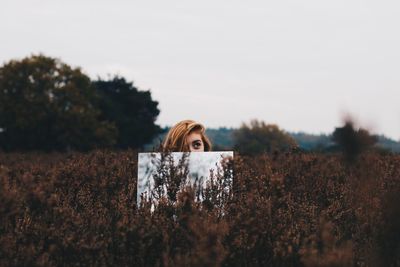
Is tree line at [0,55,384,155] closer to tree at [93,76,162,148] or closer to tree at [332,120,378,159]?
tree at [93,76,162,148]

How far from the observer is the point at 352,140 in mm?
4051

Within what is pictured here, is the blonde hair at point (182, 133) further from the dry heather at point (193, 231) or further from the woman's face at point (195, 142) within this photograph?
the dry heather at point (193, 231)

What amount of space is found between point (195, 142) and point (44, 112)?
53884mm

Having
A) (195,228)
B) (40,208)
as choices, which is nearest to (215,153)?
(195,228)

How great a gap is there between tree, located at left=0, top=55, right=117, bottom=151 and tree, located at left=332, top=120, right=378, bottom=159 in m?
53.6

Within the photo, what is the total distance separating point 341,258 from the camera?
3.46m

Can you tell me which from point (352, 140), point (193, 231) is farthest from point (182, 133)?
point (352, 140)

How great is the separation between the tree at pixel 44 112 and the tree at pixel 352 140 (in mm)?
53621

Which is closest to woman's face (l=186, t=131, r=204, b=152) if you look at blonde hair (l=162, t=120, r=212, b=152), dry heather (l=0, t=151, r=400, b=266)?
blonde hair (l=162, t=120, r=212, b=152)

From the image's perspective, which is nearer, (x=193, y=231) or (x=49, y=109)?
(x=193, y=231)

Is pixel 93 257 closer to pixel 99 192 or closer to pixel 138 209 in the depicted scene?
pixel 138 209

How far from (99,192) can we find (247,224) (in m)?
3.17

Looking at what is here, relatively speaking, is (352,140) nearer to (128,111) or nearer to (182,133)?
(182,133)

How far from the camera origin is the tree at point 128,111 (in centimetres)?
6644
